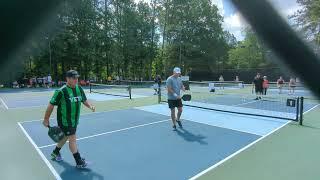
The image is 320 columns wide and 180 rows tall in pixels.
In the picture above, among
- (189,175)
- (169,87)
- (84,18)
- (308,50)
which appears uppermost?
(84,18)

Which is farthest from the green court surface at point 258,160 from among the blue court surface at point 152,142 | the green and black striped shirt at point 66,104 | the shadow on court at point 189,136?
the shadow on court at point 189,136

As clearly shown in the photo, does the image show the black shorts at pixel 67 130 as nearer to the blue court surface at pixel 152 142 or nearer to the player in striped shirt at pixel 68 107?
the player in striped shirt at pixel 68 107

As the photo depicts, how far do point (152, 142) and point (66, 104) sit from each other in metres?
2.64

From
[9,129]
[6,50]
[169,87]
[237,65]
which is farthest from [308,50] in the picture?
[237,65]

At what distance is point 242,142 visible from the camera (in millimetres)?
7363

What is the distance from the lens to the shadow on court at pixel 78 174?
5.14 m

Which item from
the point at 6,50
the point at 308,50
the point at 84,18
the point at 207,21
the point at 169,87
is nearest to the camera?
the point at 169,87

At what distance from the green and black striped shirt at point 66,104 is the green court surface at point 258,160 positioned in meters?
0.90

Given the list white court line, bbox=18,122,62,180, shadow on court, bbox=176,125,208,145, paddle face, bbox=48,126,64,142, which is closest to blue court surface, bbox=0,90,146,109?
white court line, bbox=18,122,62,180

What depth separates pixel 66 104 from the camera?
17.6 feet

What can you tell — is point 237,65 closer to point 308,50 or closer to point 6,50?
point 308,50

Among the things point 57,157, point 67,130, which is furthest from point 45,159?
point 67,130

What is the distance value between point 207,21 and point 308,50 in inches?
970

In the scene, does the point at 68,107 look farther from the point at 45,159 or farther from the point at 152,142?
the point at 152,142
